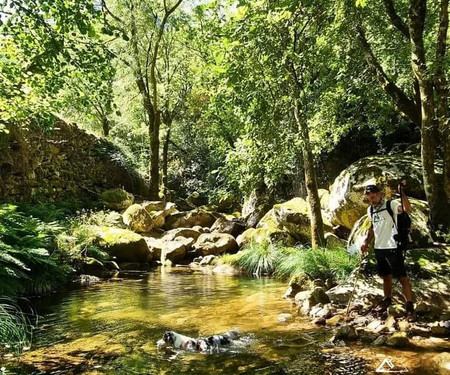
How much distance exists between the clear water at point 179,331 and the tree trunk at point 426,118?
3.10m

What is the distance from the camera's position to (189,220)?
19125mm

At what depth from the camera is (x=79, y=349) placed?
5324 millimetres

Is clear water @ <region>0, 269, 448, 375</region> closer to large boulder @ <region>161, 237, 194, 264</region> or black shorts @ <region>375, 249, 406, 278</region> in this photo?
black shorts @ <region>375, 249, 406, 278</region>

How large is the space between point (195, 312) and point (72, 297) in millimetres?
3147

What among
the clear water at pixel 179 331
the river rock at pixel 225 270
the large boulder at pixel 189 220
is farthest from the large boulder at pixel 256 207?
the clear water at pixel 179 331

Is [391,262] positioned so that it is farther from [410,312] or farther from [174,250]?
[174,250]

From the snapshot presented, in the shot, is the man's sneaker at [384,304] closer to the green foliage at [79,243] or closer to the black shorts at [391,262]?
the black shorts at [391,262]

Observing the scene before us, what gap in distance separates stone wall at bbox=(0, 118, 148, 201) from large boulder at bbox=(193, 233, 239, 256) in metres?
6.19

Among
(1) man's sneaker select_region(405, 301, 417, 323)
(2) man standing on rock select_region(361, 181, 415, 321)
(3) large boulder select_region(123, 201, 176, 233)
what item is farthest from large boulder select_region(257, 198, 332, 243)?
(1) man's sneaker select_region(405, 301, 417, 323)

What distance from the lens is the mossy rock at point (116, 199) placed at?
746 inches

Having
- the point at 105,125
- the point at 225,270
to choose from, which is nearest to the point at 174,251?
the point at 225,270

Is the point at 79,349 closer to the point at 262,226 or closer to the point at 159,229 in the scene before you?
the point at 262,226

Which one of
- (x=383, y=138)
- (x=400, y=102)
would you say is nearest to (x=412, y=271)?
(x=400, y=102)

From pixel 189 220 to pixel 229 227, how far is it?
2.67 m
